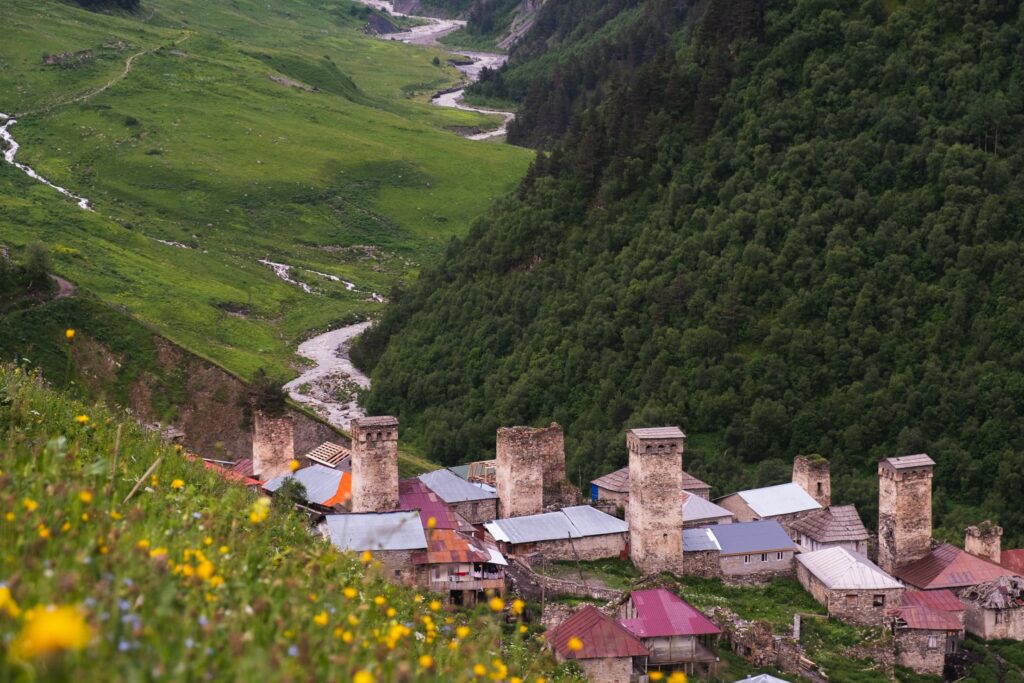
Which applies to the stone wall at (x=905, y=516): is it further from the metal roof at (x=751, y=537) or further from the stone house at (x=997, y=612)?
the metal roof at (x=751, y=537)

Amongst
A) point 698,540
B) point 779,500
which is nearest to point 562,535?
point 698,540

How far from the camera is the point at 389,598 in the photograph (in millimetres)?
13281

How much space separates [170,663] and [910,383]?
48.0 meters

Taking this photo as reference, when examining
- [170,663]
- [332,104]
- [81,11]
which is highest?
[81,11]

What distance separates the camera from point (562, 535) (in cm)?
3481

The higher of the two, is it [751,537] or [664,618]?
[751,537]

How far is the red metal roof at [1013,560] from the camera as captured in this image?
38.4 m

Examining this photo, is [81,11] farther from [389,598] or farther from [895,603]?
[389,598]

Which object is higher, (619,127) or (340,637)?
(619,127)

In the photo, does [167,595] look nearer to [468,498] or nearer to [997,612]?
[468,498]

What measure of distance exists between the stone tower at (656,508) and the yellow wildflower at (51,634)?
27.7 metres

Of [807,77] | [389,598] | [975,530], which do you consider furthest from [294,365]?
[389,598]

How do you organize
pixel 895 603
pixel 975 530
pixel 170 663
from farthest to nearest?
1. pixel 975 530
2. pixel 895 603
3. pixel 170 663

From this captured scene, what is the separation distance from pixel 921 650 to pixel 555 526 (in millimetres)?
10204
